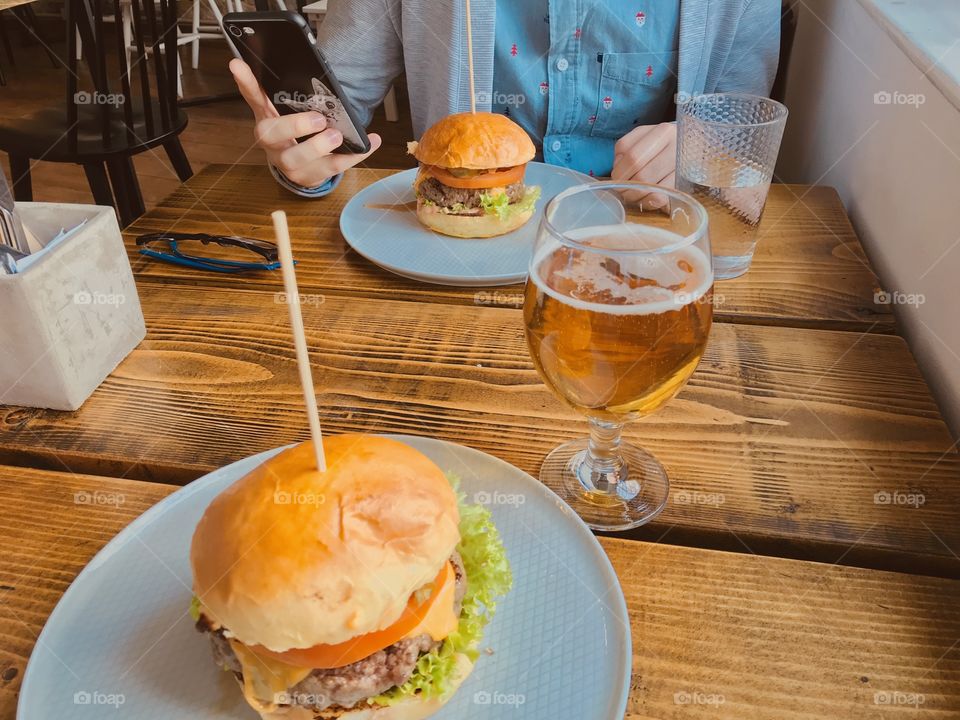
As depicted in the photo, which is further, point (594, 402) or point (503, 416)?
point (503, 416)

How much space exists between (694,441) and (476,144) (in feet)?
2.68

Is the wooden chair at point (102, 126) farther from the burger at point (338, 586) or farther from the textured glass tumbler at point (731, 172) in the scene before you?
the burger at point (338, 586)

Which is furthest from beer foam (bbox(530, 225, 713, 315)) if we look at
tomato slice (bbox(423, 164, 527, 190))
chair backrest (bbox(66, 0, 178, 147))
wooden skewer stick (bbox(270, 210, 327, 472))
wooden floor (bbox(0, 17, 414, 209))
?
wooden floor (bbox(0, 17, 414, 209))

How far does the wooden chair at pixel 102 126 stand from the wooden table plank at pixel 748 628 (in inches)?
90.8

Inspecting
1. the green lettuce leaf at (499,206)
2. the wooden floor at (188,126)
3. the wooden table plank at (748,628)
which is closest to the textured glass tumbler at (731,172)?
the green lettuce leaf at (499,206)

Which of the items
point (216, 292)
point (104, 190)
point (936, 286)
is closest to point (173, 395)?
point (216, 292)

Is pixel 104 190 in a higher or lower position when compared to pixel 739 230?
lower

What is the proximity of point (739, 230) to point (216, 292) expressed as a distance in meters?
0.91

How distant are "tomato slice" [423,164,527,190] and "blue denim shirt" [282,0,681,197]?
52 cm

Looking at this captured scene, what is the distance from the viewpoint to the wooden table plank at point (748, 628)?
2.16ft

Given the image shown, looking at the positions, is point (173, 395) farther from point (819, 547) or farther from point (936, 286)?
point (936, 286)

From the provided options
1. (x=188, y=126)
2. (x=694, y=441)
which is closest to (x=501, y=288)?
(x=694, y=441)

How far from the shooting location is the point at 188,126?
5.36 m

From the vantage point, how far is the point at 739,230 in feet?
4.21
